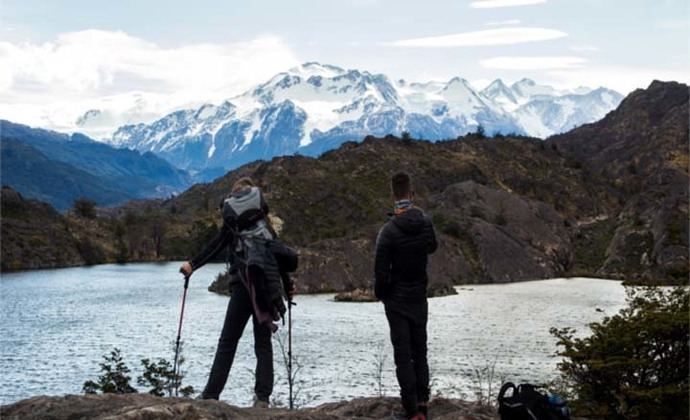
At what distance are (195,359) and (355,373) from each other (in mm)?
8019

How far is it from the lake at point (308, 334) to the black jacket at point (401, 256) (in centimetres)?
902

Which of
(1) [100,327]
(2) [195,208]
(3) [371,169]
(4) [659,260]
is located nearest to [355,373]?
(1) [100,327]

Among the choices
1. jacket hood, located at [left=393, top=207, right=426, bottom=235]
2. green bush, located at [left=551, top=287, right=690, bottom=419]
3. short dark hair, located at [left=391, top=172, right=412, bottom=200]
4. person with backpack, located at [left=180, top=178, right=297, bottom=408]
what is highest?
short dark hair, located at [left=391, top=172, right=412, bottom=200]

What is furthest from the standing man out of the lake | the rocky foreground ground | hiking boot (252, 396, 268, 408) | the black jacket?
the lake

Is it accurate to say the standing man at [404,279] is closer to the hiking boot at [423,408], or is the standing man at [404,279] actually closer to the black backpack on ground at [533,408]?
the hiking boot at [423,408]

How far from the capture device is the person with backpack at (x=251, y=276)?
13875 mm

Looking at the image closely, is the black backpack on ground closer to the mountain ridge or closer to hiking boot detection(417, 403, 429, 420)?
hiking boot detection(417, 403, 429, 420)

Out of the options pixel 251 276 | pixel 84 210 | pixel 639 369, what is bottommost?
pixel 639 369

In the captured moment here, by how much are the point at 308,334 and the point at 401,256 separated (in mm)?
39049

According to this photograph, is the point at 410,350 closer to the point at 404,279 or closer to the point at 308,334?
the point at 404,279

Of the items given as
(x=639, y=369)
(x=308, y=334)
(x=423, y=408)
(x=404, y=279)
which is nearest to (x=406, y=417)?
(x=423, y=408)

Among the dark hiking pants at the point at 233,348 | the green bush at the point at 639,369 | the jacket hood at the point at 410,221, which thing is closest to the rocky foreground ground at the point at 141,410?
the dark hiking pants at the point at 233,348

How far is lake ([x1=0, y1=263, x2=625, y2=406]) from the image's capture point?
114ft

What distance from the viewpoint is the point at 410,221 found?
13023 millimetres
